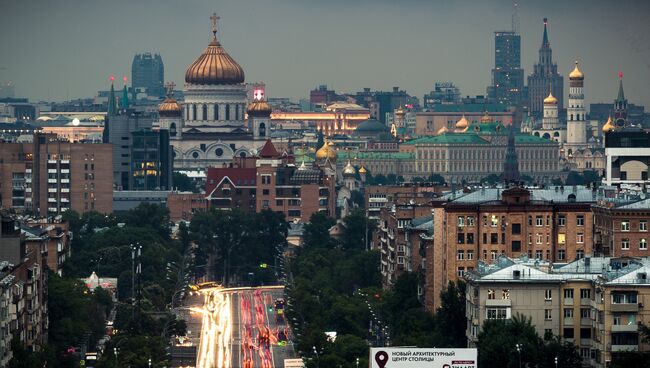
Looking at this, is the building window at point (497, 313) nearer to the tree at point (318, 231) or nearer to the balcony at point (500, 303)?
the balcony at point (500, 303)

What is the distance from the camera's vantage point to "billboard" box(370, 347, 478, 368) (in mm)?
63150

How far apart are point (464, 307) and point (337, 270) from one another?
49.3m

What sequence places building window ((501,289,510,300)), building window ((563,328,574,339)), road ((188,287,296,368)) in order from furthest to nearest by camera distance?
road ((188,287,296,368)), building window ((501,289,510,300)), building window ((563,328,574,339))

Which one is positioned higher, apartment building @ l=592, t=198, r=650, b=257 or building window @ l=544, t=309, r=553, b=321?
apartment building @ l=592, t=198, r=650, b=257

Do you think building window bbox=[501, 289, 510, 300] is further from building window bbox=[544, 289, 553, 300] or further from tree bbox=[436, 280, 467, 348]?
tree bbox=[436, 280, 467, 348]

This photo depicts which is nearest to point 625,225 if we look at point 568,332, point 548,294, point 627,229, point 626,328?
point 627,229

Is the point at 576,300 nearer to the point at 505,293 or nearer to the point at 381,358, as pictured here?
the point at 505,293

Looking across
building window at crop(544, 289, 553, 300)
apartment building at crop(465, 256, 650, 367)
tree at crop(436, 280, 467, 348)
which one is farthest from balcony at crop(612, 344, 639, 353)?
tree at crop(436, 280, 467, 348)

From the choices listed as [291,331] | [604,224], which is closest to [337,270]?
[291,331]

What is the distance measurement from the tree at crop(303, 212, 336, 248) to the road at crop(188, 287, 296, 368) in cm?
1783

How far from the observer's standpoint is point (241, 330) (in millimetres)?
131750

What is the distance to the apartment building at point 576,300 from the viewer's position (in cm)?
9269

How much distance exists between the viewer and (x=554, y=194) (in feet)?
392

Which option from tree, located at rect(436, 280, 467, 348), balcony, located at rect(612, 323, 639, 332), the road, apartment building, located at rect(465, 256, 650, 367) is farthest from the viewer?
the road
